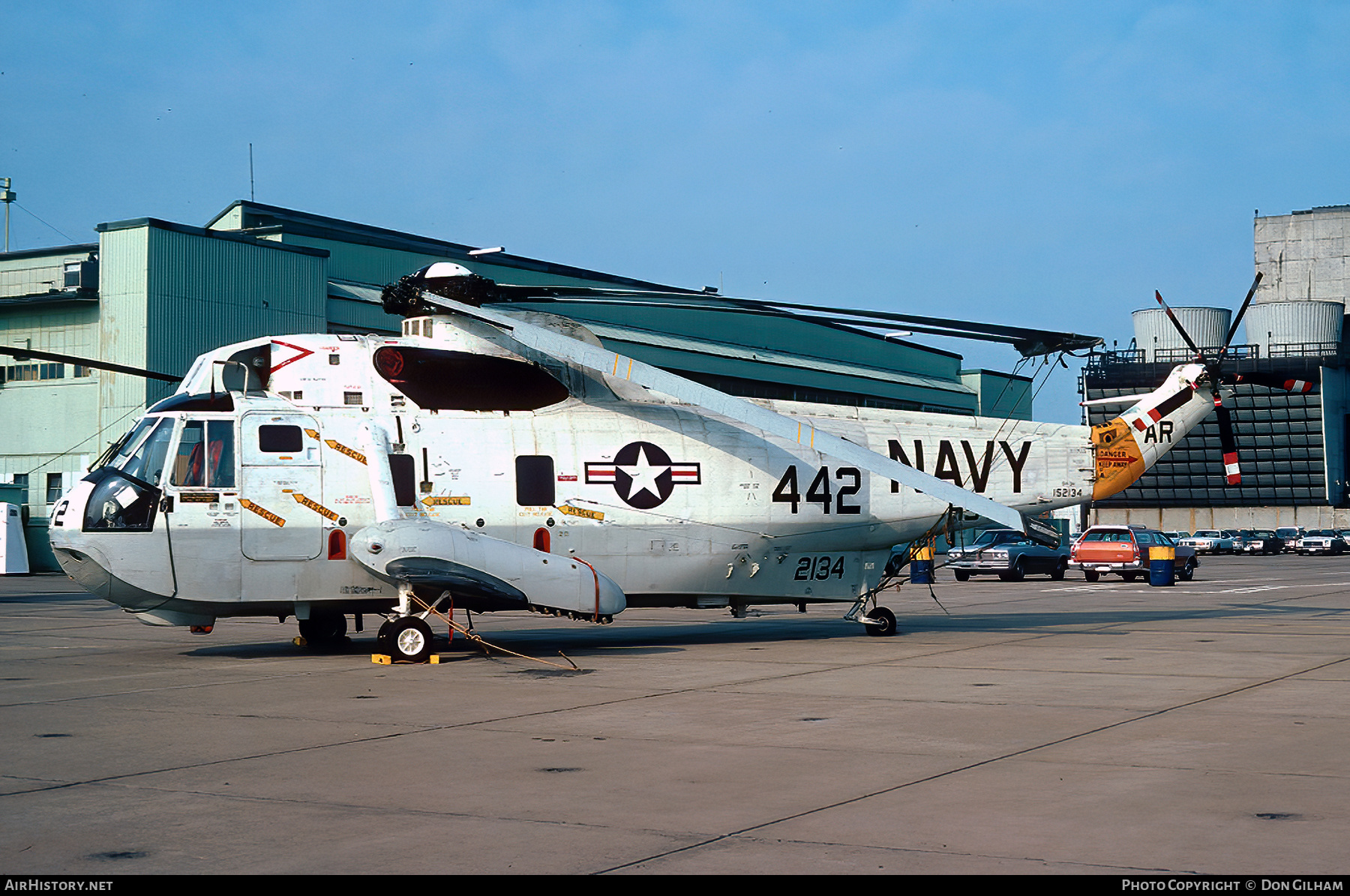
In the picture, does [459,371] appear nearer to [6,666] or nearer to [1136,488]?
[6,666]

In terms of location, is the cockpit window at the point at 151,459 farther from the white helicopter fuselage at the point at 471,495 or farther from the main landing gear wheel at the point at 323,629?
the main landing gear wheel at the point at 323,629

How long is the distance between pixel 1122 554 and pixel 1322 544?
3977cm

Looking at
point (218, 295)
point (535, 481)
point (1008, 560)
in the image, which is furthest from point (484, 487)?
point (218, 295)

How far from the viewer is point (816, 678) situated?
13562mm

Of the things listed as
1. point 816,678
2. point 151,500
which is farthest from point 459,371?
point 816,678

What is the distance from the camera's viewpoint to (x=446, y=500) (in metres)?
16.2

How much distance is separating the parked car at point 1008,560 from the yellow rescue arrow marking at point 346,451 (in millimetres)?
27275

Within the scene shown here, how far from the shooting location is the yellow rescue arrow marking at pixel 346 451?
15.9m

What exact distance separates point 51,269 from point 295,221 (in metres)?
8.54

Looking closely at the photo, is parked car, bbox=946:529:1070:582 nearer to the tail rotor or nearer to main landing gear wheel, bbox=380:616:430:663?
the tail rotor

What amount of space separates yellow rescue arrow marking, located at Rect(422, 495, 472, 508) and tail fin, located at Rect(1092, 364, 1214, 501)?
957 cm

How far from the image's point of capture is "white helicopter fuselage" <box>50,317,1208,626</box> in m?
15.1

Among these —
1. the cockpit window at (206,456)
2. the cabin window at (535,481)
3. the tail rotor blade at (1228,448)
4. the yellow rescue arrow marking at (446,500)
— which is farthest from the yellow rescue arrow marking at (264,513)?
the tail rotor blade at (1228,448)

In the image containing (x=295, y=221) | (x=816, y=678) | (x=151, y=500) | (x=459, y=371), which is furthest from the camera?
(x=295, y=221)
